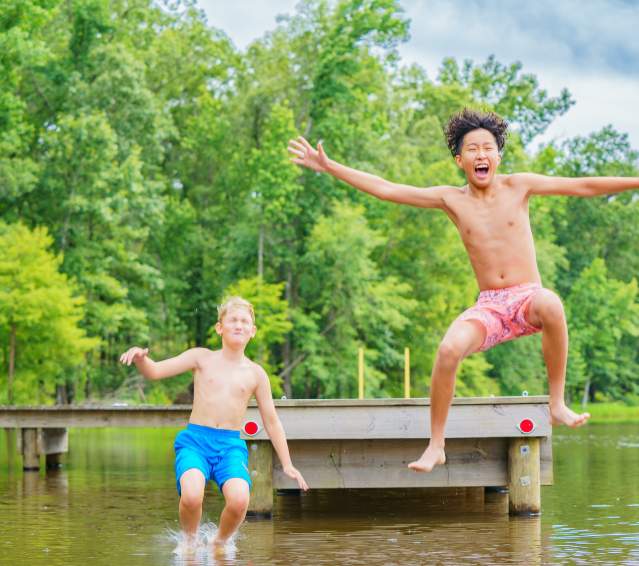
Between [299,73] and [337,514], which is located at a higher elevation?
[299,73]

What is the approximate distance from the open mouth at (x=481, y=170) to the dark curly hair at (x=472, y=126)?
15 cm

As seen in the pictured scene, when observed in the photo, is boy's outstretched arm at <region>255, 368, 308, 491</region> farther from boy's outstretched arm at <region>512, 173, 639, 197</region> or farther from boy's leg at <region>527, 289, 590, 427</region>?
boy's outstretched arm at <region>512, 173, 639, 197</region>

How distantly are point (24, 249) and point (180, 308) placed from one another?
15.5 metres

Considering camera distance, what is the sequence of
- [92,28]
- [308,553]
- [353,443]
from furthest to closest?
[92,28], [353,443], [308,553]

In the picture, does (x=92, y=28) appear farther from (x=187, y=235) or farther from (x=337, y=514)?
(x=337, y=514)

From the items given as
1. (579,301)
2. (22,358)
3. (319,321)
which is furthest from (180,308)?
(579,301)

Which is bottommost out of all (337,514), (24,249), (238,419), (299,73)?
(337,514)

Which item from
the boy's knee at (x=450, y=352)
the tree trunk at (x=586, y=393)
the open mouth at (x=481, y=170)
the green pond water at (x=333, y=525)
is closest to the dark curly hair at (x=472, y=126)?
the open mouth at (x=481, y=170)

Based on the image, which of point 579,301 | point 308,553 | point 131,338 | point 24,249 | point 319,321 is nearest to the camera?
point 308,553

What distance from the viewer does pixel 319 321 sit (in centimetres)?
4878

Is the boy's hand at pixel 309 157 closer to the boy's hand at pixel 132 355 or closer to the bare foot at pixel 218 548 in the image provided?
the boy's hand at pixel 132 355

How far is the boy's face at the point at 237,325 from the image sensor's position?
32.2 ft

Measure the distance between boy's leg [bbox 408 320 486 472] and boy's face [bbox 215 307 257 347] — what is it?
2645 mm

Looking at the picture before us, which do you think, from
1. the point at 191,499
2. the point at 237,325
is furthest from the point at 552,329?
the point at 191,499
